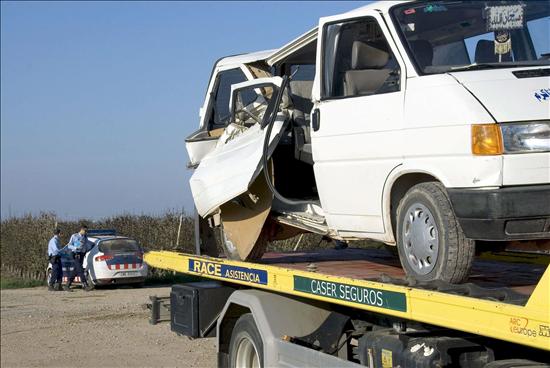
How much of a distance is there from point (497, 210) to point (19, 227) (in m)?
26.8

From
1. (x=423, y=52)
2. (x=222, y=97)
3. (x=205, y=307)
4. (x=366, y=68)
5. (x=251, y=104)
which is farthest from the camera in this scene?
(x=222, y=97)

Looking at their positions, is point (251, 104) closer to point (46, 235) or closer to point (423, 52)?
point (423, 52)

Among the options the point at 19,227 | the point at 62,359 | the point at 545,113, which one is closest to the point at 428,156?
the point at 545,113

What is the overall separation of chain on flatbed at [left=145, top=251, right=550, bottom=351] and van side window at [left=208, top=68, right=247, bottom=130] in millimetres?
2091

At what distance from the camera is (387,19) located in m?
6.62

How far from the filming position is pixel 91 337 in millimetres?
15227

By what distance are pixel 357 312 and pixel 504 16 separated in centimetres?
244

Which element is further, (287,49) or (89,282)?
(89,282)

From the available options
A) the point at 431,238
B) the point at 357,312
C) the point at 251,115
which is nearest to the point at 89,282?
the point at 251,115

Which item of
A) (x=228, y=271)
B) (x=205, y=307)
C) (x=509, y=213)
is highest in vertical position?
(x=509, y=213)

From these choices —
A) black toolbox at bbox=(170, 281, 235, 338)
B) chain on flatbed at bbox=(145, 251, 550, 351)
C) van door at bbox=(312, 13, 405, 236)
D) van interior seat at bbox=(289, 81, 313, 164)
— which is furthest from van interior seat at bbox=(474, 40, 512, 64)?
black toolbox at bbox=(170, 281, 235, 338)

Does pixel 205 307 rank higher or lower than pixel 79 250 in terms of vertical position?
higher

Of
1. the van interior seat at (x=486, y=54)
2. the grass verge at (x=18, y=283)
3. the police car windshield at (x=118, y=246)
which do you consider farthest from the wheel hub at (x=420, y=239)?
the grass verge at (x=18, y=283)

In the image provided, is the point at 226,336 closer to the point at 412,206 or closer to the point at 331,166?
the point at 331,166
